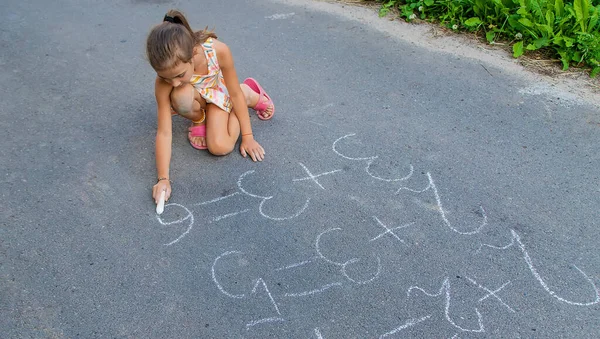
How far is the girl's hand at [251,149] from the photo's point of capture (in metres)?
3.17

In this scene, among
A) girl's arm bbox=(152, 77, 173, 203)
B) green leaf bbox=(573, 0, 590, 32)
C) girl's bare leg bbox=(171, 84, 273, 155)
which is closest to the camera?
girl's arm bbox=(152, 77, 173, 203)

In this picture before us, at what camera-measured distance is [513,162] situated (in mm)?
3102

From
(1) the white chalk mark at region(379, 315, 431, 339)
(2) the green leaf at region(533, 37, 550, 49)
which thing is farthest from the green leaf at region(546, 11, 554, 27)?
(1) the white chalk mark at region(379, 315, 431, 339)

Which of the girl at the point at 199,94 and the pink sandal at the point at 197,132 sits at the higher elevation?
the girl at the point at 199,94

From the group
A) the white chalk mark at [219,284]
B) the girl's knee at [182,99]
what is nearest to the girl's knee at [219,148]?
the girl's knee at [182,99]

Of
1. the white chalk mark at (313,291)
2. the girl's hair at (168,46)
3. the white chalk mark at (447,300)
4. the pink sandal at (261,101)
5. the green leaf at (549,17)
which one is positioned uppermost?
the girl's hair at (168,46)

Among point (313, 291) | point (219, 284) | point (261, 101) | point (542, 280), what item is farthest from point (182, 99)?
point (542, 280)

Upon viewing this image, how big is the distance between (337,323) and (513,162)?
151 centimetres

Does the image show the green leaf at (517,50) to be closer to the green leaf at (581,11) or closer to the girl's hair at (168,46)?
the green leaf at (581,11)

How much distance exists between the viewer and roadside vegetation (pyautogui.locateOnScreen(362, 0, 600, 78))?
388 cm

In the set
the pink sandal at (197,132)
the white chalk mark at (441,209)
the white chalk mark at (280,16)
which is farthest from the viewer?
the white chalk mark at (280,16)

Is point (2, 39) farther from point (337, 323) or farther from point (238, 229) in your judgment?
point (337, 323)

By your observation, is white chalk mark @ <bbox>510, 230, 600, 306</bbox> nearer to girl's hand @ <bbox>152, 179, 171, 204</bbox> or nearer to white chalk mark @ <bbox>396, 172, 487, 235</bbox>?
white chalk mark @ <bbox>396, 172, 487, 235</bbox>

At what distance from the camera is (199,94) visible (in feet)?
10.5
